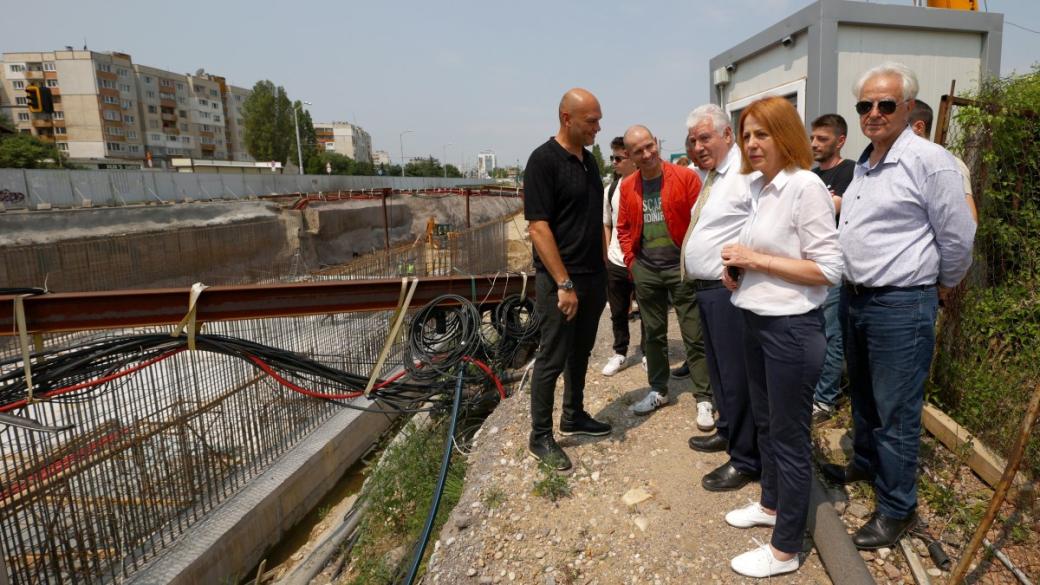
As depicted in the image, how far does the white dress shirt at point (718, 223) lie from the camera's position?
3016 mm

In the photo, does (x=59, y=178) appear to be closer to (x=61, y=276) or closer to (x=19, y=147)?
(x=61, y=276)

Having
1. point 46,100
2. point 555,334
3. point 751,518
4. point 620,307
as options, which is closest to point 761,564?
point 751,518

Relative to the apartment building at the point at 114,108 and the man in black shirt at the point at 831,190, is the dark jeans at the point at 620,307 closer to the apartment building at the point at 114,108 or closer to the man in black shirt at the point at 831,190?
the man in black shirt at the point at 831,190

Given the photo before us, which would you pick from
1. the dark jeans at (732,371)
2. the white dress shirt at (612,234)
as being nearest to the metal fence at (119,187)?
the white dress shirt at (612,234)

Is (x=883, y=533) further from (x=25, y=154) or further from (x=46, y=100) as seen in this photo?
(x=25, y=154)

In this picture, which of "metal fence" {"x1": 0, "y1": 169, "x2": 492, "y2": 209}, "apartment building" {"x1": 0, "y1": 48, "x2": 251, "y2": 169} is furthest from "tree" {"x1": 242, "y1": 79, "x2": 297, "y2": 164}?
"metal fence" {"x1": 0, "y1": 169, "x2": 492, "y2": 209}

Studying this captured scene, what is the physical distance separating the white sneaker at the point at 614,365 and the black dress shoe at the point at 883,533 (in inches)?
100

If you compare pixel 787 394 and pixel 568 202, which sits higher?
pixel 568 202

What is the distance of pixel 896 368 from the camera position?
2414 mm

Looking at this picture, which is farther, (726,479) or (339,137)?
(339,137)

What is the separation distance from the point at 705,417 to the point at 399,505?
251cm

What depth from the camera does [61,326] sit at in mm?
4332

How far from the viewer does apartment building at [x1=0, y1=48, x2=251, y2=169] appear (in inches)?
2403

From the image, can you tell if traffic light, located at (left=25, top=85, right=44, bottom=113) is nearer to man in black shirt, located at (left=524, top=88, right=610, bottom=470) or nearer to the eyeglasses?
man in black shirt, located at (left=524, top=88, right=610, bottom=470)
